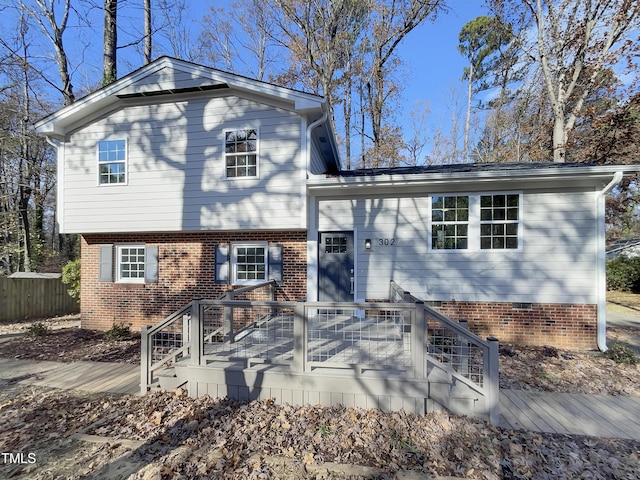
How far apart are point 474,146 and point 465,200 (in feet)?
56.5

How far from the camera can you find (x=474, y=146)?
21.1 metres

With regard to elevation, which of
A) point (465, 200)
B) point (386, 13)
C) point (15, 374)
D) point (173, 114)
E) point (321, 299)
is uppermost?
point (386, 13)

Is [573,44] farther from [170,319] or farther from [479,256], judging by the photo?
[170,319]

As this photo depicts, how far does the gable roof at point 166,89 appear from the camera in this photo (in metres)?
6.70

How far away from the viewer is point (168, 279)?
793 centimetres

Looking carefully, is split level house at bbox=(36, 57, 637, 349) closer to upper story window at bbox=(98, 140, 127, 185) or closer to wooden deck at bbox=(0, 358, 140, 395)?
upper story window at bbox=(98, 140, 127, 185)

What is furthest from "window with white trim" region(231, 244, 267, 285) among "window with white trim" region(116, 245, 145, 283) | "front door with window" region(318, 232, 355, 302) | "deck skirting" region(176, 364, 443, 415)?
"deck skirting" region(176, 364, 443, 415)

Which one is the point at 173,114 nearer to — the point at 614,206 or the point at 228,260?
the point at 228,260

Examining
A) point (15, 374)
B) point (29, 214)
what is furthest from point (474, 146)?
point (29, 214)

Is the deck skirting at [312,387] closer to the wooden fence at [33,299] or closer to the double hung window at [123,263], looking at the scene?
the double hung window at [123,263]

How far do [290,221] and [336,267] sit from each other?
1.63 m

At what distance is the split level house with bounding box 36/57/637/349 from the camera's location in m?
6.44

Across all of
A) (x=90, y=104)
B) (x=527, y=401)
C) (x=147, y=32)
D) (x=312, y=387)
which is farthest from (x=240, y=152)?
(x=147, y=32)

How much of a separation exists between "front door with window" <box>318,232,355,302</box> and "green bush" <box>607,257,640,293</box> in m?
16.3
